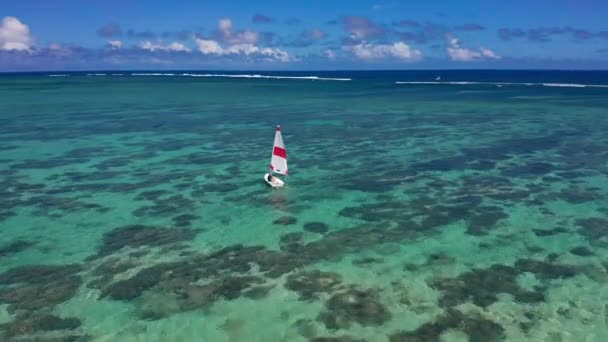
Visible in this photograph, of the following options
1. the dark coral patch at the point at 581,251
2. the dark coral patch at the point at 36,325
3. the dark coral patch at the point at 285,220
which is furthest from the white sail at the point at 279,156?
the dark coral patch at the point at 36,325

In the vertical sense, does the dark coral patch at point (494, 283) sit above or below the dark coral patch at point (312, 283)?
above

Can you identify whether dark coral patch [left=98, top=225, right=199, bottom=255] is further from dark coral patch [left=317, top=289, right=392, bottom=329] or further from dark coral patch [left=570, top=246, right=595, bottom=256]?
dark coral patch [left=570, top=246, right=595, bottom=256]

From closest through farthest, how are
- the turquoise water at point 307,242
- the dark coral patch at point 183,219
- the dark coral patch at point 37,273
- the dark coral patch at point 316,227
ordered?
the turquoise water at point 307,242
the dark coral patch at point 37,273
the dark coral patch at point 316,227
the dark coral patch at point 183,219

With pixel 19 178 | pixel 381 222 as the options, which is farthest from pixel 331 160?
pixel 19 178

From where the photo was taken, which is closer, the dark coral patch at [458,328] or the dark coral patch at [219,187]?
the dark coral patch at [458,328]

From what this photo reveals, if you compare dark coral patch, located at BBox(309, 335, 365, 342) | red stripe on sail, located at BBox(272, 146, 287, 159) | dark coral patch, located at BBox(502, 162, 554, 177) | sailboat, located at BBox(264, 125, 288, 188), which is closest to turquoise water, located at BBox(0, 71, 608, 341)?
dark coral patch, located at BBox(309, 335, 365, 342)

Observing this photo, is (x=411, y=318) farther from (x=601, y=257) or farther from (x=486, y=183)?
(x=486, y=183)

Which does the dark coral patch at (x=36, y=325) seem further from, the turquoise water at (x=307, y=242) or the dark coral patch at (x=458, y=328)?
the dark coral patch at (x=458, y=328)

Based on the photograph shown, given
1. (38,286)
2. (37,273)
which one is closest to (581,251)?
(38,286)
